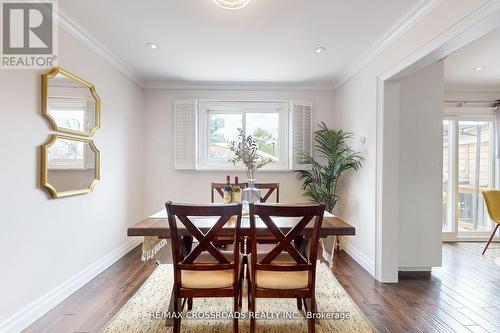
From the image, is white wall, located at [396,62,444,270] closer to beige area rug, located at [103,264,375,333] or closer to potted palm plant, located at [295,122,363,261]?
potted palm plant, located at [295,122,363,261]

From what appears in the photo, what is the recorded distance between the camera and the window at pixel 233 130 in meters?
4.14

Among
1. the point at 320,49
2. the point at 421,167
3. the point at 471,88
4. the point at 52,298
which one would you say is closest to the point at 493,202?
the point at 421,167

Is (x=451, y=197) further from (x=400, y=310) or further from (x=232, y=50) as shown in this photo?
(x=232, y=50)

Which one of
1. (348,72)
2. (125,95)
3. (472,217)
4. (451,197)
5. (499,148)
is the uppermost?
(348,72)

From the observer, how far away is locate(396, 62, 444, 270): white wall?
9.51 ft

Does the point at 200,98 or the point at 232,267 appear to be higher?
the point at 200,98

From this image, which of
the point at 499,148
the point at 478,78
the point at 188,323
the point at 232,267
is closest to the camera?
the point at 232,267

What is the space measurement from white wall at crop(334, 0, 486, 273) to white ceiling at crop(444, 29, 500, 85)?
3.42ft

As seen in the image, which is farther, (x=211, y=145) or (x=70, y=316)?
(x=211, y=145)

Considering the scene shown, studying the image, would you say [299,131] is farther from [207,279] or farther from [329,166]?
[207,279]

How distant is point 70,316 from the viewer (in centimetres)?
210

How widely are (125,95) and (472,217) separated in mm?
5786

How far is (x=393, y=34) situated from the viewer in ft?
8.27

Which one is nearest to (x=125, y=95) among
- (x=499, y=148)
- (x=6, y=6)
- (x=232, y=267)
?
(x=6, y=6)
